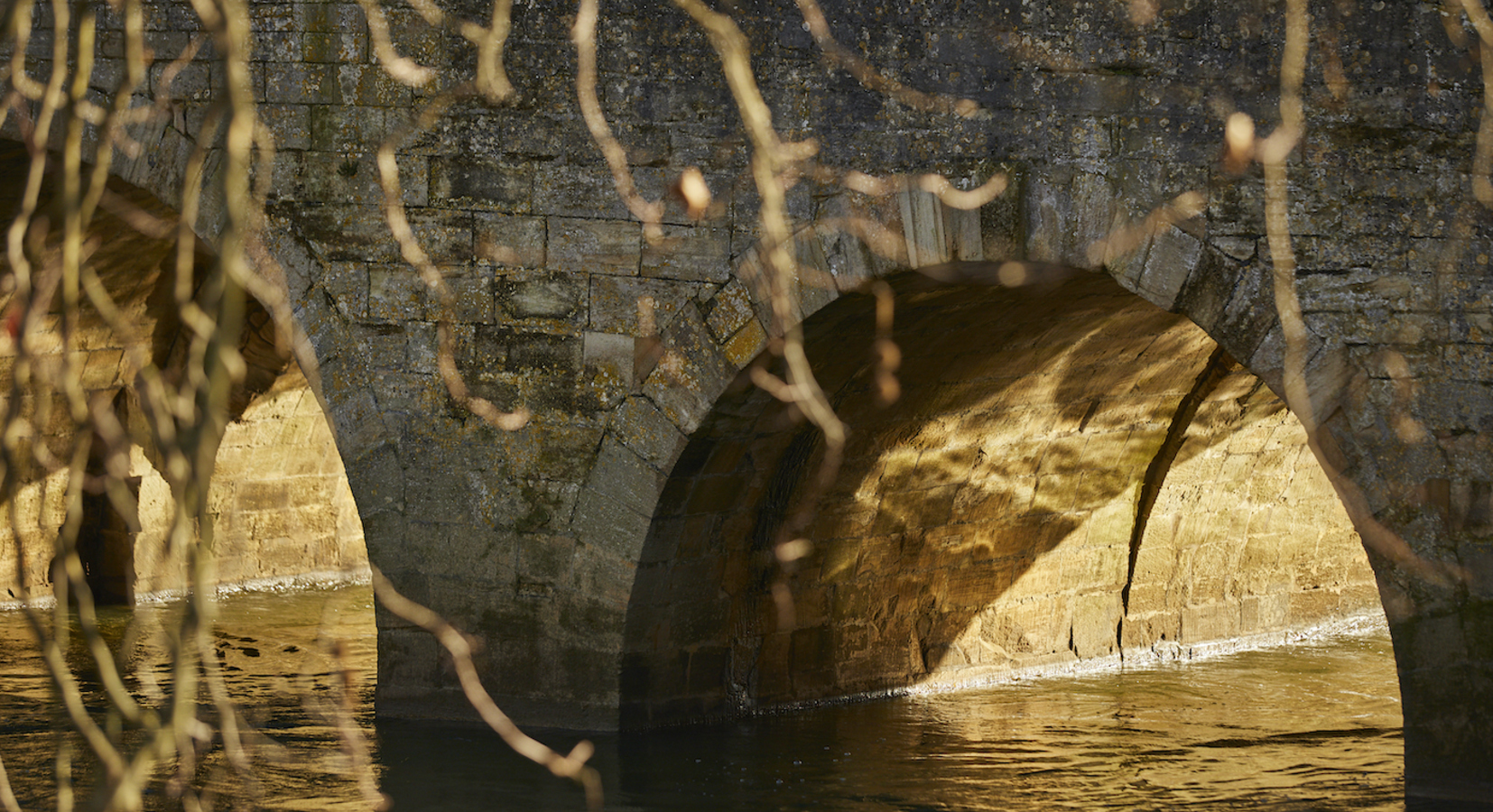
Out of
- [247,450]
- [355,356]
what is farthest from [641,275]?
[247,450]

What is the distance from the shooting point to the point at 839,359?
628 cm

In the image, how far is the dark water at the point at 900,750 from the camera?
224 inches

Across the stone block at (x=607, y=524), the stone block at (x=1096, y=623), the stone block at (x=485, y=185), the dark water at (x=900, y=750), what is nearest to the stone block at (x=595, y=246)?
the stone block at (x=485, y=185)

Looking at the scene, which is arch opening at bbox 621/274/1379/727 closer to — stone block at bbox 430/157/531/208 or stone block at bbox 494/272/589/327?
stone block at bbox 494/272/589/327

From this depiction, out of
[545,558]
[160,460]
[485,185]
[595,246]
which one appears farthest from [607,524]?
[160,460]

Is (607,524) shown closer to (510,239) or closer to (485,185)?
(510,239)

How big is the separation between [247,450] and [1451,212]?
7951 millimetres

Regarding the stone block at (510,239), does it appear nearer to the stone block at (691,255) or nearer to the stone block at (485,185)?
the stone block at (485,185)

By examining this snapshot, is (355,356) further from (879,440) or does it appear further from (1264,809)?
(1264,809)

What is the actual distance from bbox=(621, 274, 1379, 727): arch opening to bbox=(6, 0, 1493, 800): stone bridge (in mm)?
29

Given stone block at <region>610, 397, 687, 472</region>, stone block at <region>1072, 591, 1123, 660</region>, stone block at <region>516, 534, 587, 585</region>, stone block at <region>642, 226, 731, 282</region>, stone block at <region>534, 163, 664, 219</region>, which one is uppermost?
stone block at <region>534, 163, 664, 219</region>

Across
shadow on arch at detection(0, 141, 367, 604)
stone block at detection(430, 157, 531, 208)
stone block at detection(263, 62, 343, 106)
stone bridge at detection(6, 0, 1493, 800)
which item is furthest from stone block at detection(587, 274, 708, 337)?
shadow on arch at detection(0, 141, 367, 604)

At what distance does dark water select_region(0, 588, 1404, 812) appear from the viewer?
570cm

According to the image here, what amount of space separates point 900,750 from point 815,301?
2.04 meters
